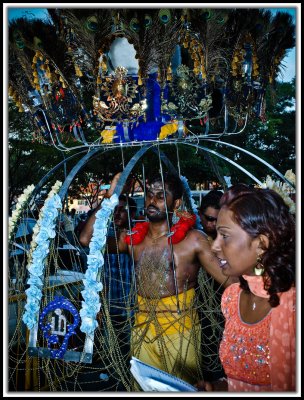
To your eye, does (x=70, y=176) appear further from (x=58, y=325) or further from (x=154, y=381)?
(x=154, y=381)

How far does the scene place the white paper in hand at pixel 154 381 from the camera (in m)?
1.70

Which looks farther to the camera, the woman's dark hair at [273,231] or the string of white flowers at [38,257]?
the string of white flowers at [38,257]

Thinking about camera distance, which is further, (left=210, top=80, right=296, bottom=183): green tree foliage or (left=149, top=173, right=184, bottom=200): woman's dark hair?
(left=210, top=80, right=296, bottom=183): green tree foliage

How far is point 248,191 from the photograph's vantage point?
Result: 190 cm

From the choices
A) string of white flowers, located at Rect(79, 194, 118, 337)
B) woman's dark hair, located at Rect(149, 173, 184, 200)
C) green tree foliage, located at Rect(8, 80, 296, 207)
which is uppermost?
Answer: green tree foliage, located at Rect(8, 80, 296, 207)

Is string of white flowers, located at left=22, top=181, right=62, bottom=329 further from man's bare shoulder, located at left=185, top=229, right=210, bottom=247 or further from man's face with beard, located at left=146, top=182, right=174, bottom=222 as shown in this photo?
man's bare shoulder, located at left=185, top=229, right=210, bottom=247

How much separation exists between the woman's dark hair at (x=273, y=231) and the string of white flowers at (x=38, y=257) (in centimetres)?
137

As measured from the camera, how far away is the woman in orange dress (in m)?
1.67

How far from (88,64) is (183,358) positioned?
231cm

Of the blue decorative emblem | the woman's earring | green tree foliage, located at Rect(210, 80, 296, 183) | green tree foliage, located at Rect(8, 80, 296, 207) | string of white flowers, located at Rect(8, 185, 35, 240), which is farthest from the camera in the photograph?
green tree foliage, located at Rect(210, 80, 296, 183)

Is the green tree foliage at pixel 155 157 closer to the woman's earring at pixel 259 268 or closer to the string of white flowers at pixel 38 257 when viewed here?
the string of white flowers at pixel 38 257

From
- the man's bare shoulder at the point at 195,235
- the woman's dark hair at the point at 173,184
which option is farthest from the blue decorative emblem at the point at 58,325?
the woman's dark hair at the point at 173,184

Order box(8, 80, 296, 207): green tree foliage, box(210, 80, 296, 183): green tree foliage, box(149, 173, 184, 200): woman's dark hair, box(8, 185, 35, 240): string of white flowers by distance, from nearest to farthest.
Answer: box(8, 185, 35, 240): string of white flowers, box(149, 173, 184, 200): woman's dark hair, box(8, 80, 296, 207): green tree foliage, box(210, 80, 296, 183): green tree foliage

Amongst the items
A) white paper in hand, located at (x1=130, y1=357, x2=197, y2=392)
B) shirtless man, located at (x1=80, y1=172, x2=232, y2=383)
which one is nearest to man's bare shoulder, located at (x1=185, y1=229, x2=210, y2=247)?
shirtless man, located at (x1=80, y1=172, x2=232, y2=383)
